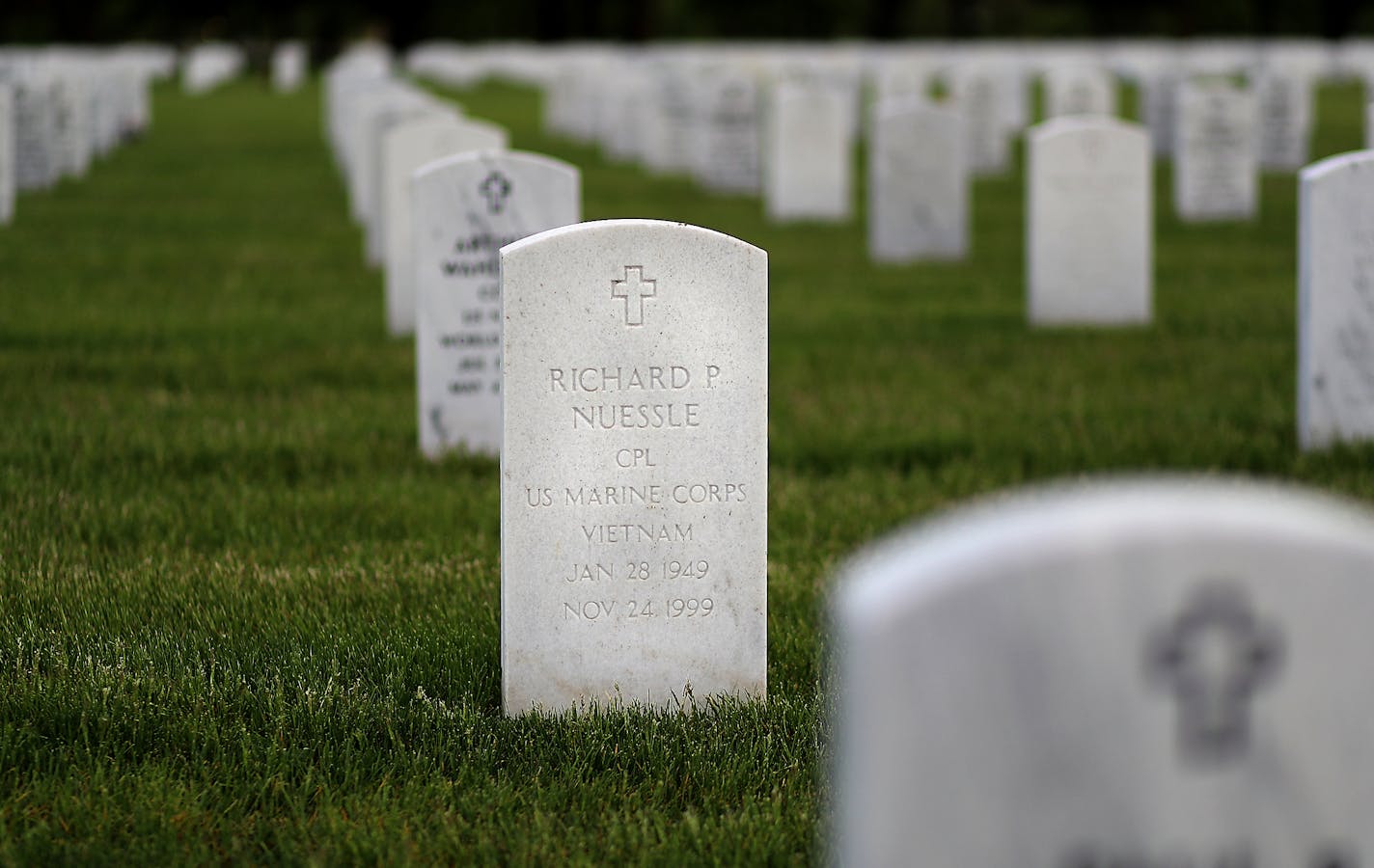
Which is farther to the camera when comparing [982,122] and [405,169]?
[982,122]

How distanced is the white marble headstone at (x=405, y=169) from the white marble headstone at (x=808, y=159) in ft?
20.1

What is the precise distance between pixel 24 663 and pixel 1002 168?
2056cm

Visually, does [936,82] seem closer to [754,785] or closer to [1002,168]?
[1002,168]

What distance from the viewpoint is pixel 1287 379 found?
9.56 metres

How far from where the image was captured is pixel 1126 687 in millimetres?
1988

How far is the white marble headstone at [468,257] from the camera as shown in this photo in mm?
7578

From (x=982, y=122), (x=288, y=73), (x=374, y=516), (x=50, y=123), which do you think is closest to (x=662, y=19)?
(x=288, y=73)

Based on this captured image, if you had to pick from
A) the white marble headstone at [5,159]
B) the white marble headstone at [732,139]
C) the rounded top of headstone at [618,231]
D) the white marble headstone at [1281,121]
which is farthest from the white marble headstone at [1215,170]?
the rounded top of headstone at [618,231]

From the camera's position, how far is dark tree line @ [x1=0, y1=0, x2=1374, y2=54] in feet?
220

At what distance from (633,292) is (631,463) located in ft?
1.30

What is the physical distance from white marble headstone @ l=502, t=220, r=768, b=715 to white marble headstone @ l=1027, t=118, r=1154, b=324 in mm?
6776

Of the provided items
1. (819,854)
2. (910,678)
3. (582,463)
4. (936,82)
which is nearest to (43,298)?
(582,463)

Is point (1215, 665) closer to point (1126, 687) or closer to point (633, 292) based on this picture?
point (1126, 687)

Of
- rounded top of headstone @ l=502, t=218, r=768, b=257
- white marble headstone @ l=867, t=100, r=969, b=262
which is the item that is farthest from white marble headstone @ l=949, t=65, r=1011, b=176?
rounded top of headstone @ l=502, t=218, r=768, b=257
